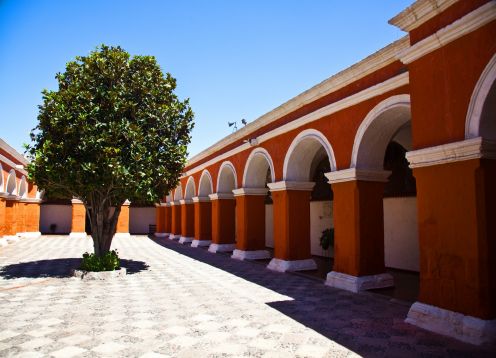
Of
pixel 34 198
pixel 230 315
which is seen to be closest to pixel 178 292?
pixel 230 315

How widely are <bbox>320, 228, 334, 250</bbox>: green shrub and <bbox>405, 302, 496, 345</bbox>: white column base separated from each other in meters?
7.54

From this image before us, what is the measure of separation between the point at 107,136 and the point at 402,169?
8186 mm

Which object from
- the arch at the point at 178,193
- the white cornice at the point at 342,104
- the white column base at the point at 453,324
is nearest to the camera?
the white column base at the point at 453,324

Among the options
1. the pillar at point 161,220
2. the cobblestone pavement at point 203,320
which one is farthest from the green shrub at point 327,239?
the pillar at point 161,220

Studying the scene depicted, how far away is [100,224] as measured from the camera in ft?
35.2

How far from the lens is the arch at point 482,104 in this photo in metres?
4.82

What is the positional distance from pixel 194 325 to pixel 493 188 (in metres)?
4.72

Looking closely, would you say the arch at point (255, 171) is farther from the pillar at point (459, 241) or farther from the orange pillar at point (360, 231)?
the pillar at point (459, 241)

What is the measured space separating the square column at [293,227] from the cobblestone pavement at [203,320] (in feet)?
2.50

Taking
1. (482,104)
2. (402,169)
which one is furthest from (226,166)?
(482,104)

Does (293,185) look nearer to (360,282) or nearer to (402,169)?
(402,169)

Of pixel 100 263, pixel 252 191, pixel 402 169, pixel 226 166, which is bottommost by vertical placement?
pixel 100 263

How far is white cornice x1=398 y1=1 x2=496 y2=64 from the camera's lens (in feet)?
15.8

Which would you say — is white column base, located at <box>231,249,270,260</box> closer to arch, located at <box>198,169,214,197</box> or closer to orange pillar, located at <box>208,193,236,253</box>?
orange pillar, located at <box>208,193,236,253</box>
